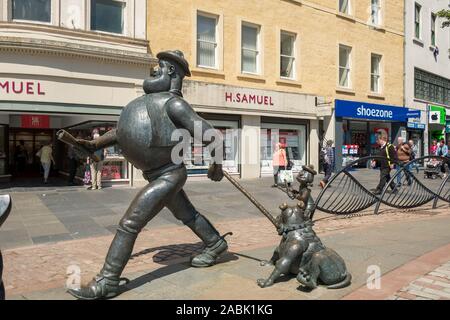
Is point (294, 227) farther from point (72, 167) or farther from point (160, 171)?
point (72, 167)

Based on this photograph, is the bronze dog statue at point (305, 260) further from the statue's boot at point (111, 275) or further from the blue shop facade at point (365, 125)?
the blue shop facade at point (365, 125)

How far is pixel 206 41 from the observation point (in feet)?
47.5

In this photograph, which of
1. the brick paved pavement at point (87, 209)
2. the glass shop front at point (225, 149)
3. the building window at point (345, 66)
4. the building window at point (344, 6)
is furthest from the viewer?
the building window at point (345, 66)

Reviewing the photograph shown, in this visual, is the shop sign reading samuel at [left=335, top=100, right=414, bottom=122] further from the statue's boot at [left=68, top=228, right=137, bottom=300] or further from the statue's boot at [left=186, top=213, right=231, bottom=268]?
the statue's boot at [left=68, top=228, right=137, bottom=300]

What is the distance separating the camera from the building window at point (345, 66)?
61.9ft

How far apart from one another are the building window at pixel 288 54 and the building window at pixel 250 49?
134 cm

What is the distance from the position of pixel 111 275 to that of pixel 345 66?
57.5ft

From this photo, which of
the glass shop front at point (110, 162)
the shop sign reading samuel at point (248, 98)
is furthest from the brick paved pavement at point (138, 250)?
the shop sign reading samuel at point (248, 98)

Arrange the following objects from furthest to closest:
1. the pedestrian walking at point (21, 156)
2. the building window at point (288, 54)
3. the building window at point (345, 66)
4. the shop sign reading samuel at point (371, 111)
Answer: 1. the building window at point (345, 66)
2. the shop sign reading samuel at point (371, 111)
3. the building window at point (288, 54)
4. the pedestrian walking at point (21, 156)

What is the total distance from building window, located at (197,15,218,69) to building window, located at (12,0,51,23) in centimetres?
472

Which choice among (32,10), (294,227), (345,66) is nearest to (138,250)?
(294,227)

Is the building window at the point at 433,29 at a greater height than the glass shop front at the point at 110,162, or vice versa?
the building window at the point at 433,29

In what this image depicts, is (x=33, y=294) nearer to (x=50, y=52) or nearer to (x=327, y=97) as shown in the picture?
(x=50, y=52)
